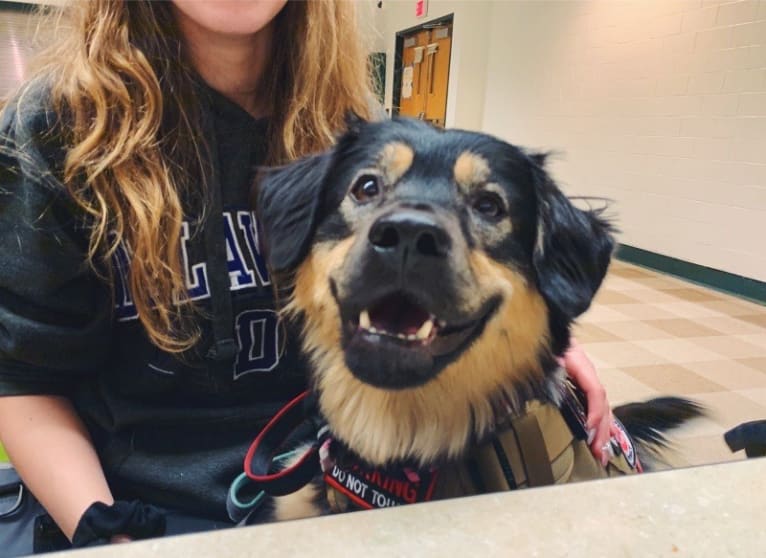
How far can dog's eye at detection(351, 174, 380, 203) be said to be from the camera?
616mm

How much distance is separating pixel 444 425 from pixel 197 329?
34 centimetres

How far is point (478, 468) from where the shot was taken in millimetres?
634

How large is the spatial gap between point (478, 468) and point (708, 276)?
0.52 meters

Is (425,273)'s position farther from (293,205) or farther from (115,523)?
(115,523)

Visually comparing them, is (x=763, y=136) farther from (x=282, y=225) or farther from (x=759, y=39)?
(x=282, y=225)

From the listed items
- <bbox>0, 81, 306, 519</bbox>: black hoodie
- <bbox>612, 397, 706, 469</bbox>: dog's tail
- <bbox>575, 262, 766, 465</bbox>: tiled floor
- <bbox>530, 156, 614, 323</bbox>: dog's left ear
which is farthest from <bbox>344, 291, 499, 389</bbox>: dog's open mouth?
<bbox>612, 397, 706, 469</bbox>: dog's tail

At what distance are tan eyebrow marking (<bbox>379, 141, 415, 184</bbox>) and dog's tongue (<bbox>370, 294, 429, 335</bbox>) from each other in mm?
158

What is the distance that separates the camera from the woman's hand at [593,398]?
2.25ft

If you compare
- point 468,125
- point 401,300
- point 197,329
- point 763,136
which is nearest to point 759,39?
point 763,136

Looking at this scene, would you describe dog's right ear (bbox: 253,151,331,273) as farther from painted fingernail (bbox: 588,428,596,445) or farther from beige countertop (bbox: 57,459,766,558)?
painted fingernail (bbox: 588,428,596,445)

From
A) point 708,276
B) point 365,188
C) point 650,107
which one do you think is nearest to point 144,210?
point 365,188

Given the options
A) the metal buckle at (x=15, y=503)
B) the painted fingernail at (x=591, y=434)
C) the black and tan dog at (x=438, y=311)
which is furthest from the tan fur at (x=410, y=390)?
the metal buckle at (x=15, y=503)

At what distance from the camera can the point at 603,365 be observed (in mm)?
860

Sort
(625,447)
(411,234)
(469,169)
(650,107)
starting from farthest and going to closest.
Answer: (650,107), (625,447), (469,169), (411,234)
